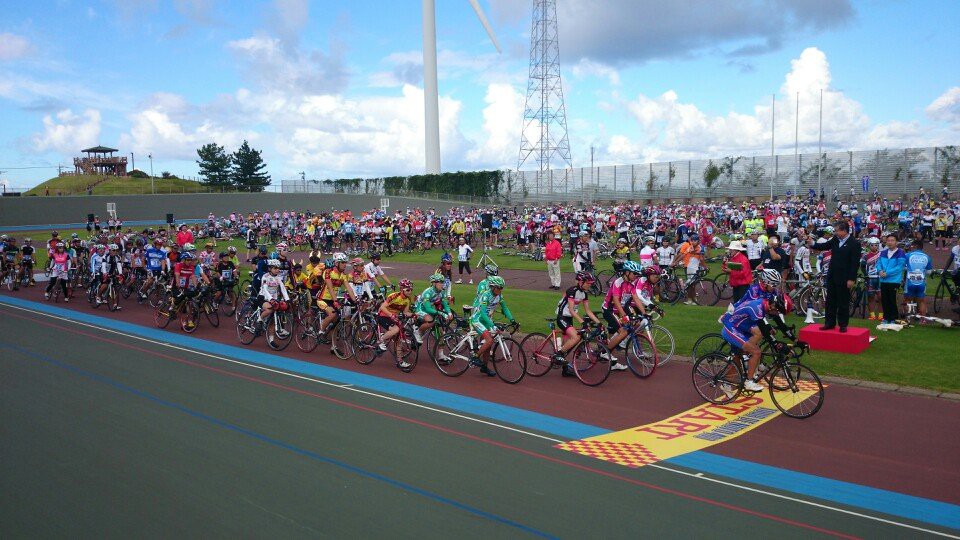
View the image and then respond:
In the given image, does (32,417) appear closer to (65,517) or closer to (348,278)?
(65,517)

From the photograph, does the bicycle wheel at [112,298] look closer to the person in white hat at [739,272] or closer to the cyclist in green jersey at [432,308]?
the cyclist in green jersey at [432,308]

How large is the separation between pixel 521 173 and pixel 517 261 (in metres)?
34.8

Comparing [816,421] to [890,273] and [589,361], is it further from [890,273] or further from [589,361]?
[890,273]

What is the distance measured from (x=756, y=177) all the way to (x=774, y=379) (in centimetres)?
4676

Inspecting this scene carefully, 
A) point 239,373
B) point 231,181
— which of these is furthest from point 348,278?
point 231,181

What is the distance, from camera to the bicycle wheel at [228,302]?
64.2 feet

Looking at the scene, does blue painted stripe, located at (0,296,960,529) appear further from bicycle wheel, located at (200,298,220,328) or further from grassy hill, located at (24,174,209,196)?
grassy hill, located at (24,174,209,196)

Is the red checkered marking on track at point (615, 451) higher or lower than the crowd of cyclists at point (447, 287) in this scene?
lower

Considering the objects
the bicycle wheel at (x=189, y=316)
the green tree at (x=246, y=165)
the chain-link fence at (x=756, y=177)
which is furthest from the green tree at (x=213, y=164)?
the bicycle wheel at (x=189, y=316)

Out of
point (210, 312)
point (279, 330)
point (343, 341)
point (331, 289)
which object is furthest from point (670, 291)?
point (210, 312)

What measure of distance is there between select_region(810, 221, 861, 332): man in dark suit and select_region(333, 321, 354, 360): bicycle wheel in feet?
31.7

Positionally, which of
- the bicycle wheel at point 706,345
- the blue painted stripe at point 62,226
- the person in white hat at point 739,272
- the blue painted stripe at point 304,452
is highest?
the blue painted stripe at point 62,226

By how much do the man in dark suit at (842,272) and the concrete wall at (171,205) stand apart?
51.4 meters

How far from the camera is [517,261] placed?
3073 centimetres
